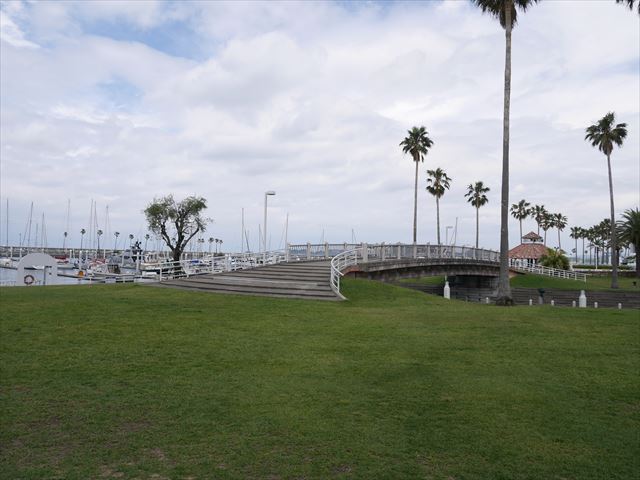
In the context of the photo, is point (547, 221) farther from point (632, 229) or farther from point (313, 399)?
point (313, 399)

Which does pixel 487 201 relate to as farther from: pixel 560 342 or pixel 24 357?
pixel 24 357

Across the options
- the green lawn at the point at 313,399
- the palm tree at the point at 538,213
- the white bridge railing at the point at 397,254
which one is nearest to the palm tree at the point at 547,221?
the palm tree at the point at 538,213

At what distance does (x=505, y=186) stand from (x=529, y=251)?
69532 mm

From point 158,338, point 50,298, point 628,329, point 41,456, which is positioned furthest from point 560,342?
point 50,298

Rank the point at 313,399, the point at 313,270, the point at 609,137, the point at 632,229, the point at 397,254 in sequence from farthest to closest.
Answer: the point at 632,229, the point at 609,137, the point at 397,254, the point at 313,270, the point at 313,399

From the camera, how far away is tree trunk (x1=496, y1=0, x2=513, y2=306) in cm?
2372

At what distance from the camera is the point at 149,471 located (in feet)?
16.4

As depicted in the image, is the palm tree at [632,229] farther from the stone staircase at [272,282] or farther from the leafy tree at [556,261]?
the stone staircase at [272,282]

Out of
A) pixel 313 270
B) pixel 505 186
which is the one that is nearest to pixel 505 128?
pixel 505 186

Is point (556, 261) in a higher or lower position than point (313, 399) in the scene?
higher

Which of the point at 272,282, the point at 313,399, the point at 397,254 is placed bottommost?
the point at 313,399

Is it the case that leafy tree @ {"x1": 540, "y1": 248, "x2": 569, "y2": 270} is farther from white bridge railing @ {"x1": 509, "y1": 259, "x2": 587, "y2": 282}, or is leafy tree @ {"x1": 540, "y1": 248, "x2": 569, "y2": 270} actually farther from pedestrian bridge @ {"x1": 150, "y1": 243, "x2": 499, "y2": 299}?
pedestrian bridge @ {"x1": 150, "y1": 243, "x2": 499, "y2": 299}

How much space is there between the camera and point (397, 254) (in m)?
35.7

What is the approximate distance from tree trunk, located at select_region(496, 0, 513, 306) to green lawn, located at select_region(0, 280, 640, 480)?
929 centimetres
